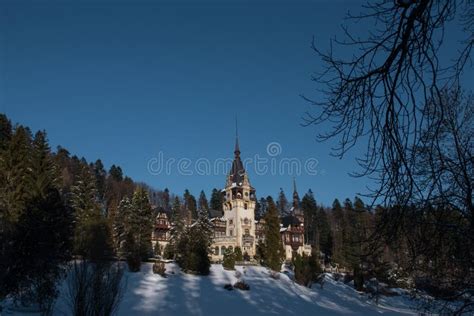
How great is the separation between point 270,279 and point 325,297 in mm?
6381

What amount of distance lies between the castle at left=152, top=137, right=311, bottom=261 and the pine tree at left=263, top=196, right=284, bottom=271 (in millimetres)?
13499

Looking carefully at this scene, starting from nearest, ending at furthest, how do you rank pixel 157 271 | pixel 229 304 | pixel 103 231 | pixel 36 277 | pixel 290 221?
1. pixel 36 277
2. pixel 229 304
3. pixel 103 231
4. pixel 157 271
5. pixel 290 221

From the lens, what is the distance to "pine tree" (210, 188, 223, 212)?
104562 millimetres

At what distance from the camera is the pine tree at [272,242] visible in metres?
48.4

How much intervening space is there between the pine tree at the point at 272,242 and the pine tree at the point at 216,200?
50.4m

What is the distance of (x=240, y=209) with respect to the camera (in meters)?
71.2

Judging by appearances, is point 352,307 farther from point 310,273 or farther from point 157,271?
point 157,271

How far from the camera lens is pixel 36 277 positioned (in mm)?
20141

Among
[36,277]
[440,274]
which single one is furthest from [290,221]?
[440,274]

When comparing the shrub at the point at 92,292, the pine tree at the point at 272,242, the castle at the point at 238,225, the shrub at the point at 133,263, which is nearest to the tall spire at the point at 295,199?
the castle at the point at 238,225

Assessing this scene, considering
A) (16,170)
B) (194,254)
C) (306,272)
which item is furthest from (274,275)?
(16,170)

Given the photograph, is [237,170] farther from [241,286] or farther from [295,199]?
[241,286]

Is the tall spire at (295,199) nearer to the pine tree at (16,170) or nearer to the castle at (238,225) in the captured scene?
the castle at (238,225)

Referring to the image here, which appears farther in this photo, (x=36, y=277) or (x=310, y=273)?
(x=310, y=273)
